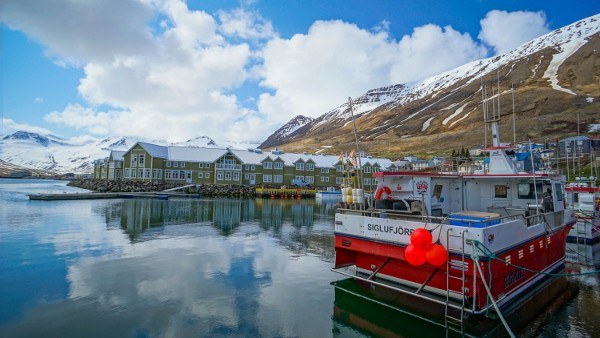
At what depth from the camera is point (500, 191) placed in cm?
1504

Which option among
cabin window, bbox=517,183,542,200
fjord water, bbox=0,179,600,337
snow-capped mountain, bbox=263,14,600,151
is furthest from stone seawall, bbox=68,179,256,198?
snow-capped mountain, bbox=263,14,600,151

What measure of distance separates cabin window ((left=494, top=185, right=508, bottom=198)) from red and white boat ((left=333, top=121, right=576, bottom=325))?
0.04 m

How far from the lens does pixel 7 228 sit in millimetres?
23328

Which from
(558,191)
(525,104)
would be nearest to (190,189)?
(558,191)

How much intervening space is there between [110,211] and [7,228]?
1184cm

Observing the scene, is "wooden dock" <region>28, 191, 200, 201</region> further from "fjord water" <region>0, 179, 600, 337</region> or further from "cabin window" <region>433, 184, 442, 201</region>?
"cabin window" <region>433, 184, 442, 201</region>

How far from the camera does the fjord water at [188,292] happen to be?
367 inches

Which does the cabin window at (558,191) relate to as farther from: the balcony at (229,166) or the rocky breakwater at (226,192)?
the balcony at (229,166)

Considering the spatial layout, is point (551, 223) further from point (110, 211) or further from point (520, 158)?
point (110, 211)

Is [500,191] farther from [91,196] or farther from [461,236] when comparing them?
[91,196]

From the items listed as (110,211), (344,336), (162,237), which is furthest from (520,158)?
(110,211)

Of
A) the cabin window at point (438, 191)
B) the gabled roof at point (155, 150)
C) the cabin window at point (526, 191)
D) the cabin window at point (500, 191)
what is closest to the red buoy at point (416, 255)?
the cabin window at point (438, 191)

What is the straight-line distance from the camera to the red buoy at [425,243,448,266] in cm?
941

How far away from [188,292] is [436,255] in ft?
26.6
